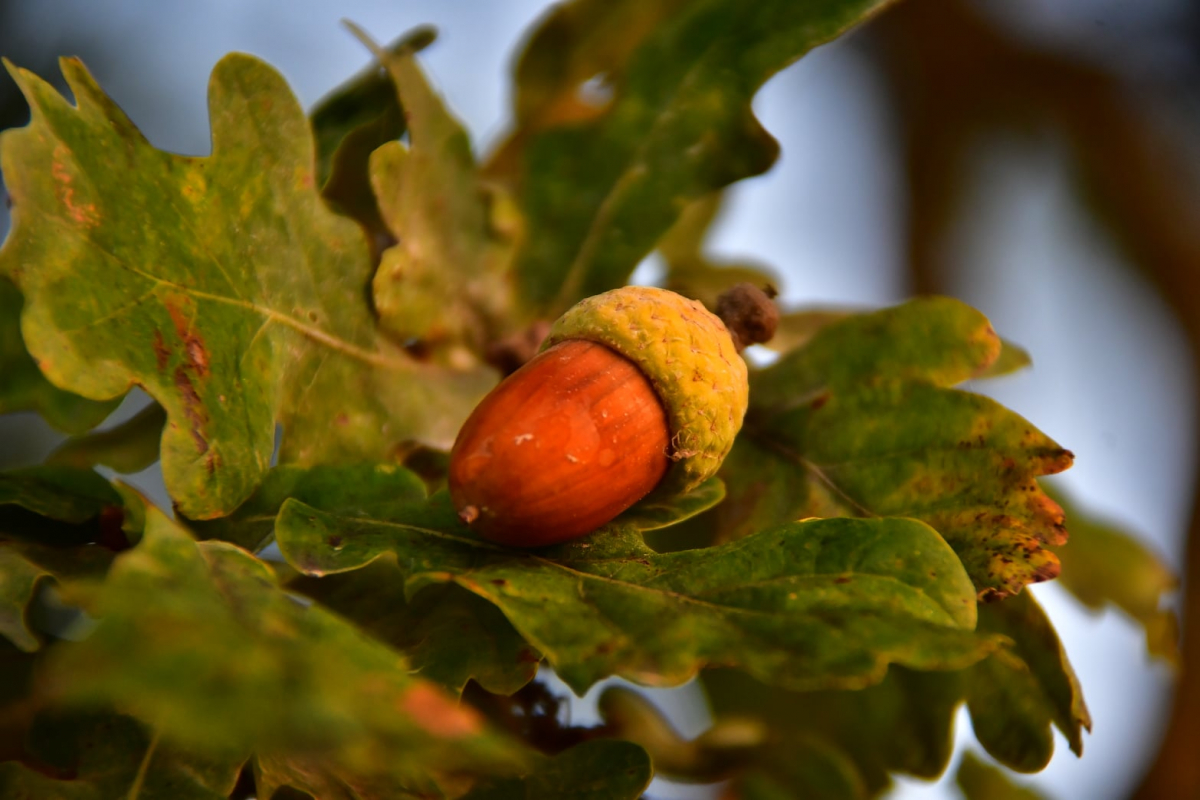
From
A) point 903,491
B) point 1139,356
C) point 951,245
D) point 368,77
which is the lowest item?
point 1139,356

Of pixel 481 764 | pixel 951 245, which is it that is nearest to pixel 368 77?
pixel 481 764

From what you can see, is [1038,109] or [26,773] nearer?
[26,773]

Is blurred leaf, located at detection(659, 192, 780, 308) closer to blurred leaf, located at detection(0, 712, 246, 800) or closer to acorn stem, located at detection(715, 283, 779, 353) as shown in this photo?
acorn stem, located at detection(715, 283, 779, 353)

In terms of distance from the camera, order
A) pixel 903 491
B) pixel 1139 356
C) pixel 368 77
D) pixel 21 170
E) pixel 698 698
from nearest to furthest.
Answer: pixel 21 170
pixel 903 491
pixel 368 77
pixel 698 698
pixel 1139 356

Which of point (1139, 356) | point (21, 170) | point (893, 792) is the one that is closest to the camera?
point (21, 170)

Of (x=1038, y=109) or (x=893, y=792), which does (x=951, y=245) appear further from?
(x=893, y=792)

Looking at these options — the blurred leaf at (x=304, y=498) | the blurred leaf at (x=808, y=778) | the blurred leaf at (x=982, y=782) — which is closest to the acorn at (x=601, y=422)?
the blurred leaf at (x=304, y=498)

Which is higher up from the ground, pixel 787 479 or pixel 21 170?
pixel 21 170
